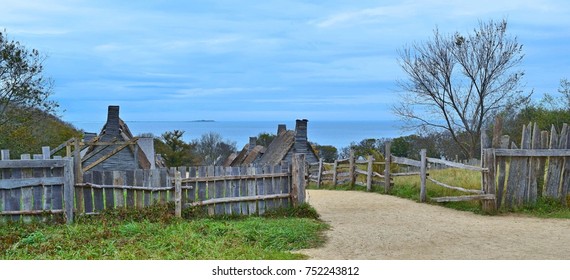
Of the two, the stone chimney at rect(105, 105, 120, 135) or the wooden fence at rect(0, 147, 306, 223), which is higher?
the stone chimney at rect(105, 105, 120, 135)

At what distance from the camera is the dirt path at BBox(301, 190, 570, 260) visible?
9680 mm

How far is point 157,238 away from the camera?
10.3 metres

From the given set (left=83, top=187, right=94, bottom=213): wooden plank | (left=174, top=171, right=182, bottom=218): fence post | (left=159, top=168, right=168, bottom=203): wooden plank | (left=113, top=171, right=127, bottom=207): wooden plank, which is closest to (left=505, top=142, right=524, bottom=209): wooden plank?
(left=174, top=171, right=182, bottom=218): fence post

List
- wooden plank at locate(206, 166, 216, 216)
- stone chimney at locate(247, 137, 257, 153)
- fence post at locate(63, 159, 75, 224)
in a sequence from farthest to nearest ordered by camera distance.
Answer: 1. stone chimney at locate(247, 137, 257, 153)
2. wooden plank at locate(206, 166, 216, 216)
3. fence post at locate(63, 159, 75, 224)

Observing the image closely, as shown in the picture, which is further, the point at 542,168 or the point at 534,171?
the point at 542,168

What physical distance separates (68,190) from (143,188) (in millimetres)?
1502

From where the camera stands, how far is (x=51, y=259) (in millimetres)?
8898

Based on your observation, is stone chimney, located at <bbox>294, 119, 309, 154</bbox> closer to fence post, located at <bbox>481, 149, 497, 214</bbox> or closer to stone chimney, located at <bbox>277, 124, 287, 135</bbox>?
stone chimney, located at <bbox>277, 124, 287, 135</bbox>

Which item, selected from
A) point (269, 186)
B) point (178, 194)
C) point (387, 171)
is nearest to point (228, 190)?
point (269, 186)

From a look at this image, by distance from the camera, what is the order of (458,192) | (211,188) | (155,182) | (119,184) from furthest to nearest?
(458,192), (211,188), (155,182), (119,184)

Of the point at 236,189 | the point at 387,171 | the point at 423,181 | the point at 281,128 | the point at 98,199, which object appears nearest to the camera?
the point at 98,199

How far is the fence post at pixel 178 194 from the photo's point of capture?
12.9 meters

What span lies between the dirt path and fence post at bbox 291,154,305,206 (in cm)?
80

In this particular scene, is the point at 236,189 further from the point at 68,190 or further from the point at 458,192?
the point at 458,192
